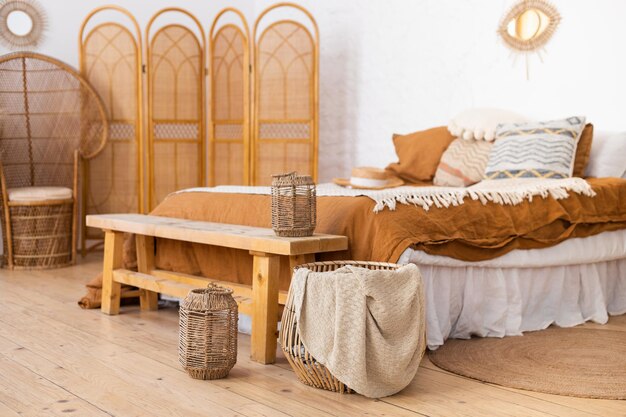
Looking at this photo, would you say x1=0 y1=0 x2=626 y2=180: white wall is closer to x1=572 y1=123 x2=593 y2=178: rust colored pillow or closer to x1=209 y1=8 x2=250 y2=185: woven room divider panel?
x1=572 y1=123 x2=593 y2=178: rust colored pillow

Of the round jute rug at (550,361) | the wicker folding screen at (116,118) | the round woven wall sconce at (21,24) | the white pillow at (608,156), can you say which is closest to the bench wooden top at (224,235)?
the round jute rug at (550,361)

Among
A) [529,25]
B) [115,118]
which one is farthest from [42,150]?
[529,25]

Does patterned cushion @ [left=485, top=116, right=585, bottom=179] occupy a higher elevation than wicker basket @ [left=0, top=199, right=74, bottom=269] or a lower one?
higher

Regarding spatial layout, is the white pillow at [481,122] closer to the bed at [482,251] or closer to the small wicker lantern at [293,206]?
the bed at [482,251]

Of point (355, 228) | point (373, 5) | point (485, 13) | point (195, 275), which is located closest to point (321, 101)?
point (373, 5)

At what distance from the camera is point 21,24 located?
523 centimetres

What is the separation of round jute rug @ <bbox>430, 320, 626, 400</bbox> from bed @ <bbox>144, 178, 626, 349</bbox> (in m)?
0.11

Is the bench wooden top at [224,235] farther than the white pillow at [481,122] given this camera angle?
No

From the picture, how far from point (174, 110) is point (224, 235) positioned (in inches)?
110

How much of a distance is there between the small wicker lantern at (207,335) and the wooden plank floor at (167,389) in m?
0.05

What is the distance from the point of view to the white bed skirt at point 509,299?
9.74 ft

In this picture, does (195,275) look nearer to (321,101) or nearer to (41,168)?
(41,168)

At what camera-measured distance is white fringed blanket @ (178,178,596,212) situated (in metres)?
2.96

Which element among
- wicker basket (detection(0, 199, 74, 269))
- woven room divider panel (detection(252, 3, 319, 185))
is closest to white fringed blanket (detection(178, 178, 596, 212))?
wicker basket (detection(0, 199, 74, 269))
